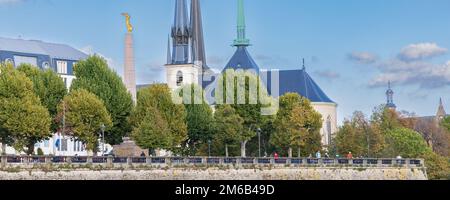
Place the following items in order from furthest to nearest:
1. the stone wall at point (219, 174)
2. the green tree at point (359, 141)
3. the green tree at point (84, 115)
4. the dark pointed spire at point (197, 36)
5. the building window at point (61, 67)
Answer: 1. the dark pointed spire at point (197, 36)
2. the building window at point (61, 67)
3. the green tree at point (359, 141)
4. the green tree at point (84, 115)
5. the stone wall at point (219, 174)

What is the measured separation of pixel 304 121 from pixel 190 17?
68040mm

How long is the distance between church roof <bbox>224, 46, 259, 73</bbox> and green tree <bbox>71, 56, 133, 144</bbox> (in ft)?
233

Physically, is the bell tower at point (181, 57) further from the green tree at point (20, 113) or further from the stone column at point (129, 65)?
the green tree at point (20, 113)

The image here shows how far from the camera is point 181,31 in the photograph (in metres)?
157

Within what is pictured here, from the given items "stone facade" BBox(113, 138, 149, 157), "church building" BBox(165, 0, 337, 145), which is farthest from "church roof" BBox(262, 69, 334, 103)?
"stone facade" BBox(113, 138, 149, 157)

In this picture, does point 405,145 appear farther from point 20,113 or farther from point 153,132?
point 20,113

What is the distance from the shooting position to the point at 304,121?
103m

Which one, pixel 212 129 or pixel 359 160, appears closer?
pixel 359 160

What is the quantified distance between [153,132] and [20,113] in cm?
1206

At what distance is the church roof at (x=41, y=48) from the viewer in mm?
119206

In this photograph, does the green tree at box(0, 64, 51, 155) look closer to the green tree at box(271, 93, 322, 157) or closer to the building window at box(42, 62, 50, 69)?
the green tree at box(271, 93, 322, 157)

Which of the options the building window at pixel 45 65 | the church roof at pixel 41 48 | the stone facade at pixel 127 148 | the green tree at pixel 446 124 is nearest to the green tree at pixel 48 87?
the stone facade at pixel 127 148
